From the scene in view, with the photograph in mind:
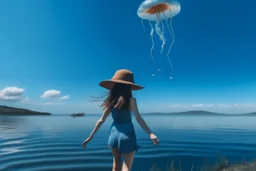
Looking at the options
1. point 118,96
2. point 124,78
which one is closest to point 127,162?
point 118,96

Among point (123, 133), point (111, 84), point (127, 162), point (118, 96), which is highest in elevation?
point (111, 84)

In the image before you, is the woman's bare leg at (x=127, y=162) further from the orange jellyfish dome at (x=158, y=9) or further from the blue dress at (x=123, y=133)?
the orange jellyfish dome at (x=158, y=9)

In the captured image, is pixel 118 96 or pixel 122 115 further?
pixel 118 96

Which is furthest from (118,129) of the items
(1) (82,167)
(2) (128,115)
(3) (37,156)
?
(3) (37,156)

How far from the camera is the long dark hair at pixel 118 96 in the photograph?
4607mm

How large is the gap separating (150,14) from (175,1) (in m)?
1.36

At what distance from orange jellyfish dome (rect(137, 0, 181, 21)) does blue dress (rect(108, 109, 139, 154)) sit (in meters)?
5.64

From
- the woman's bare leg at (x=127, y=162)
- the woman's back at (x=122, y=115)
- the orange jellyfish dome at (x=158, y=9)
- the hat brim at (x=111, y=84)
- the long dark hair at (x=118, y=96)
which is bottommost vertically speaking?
the woman's bare leg at (x=127, y=162)

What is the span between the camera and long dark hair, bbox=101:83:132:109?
461cm

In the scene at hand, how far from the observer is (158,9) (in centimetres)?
995

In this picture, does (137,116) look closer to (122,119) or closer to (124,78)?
(122,119)

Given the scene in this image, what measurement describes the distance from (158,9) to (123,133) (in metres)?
6.71

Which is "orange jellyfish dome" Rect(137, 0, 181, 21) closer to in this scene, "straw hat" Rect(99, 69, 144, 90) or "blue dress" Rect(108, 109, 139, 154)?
"straw hat" Rect(99, 69, 144, 90)

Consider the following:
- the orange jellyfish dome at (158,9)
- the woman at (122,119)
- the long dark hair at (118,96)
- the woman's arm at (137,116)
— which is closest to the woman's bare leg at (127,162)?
the woman at (122,119)
